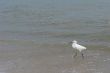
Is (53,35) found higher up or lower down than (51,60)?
higher up

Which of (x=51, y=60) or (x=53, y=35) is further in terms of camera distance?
(x=53, y=35)

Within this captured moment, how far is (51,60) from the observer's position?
34.4 feet

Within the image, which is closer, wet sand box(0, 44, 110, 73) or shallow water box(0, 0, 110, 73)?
wet sand box(0, 44, 110, 73)

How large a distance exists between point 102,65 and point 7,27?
7623mm

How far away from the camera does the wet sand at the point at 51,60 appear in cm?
952

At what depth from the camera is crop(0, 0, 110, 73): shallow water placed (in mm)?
9969

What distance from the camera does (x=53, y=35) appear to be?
14.1 metres

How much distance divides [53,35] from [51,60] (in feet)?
12.1

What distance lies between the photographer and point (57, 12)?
19.7 metres

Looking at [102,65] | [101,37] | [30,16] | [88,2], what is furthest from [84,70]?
[88,2]

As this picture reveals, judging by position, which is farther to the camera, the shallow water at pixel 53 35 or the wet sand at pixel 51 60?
the shallow water at pixel 53 35

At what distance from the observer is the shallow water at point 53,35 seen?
9969mm

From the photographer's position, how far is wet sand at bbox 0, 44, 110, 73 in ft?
31.2

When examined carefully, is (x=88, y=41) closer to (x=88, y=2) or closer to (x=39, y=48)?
(x=39, y=48)
